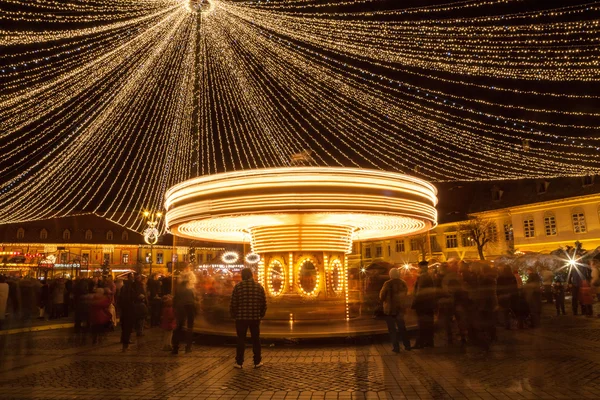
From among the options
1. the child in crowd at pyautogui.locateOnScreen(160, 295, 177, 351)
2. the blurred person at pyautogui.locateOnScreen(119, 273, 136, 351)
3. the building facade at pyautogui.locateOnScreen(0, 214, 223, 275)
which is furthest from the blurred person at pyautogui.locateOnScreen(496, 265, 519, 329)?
the building facade at pyautogui.locateOnScreen(0, 214, 223, 275)

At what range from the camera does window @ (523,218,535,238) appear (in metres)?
40.8

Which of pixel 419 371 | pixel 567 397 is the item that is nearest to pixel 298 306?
pixel 419 371

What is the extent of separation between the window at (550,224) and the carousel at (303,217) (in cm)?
2721

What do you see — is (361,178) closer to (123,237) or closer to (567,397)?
(567,397)

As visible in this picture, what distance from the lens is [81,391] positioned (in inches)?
268

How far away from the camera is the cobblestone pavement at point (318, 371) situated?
646 cm

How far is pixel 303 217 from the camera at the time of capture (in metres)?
13.5

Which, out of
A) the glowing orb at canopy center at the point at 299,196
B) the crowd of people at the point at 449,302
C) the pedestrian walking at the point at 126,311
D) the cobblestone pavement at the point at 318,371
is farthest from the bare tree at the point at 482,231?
the pedestrian walking at the point at 126,311

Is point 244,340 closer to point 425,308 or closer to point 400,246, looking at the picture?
point 425,308

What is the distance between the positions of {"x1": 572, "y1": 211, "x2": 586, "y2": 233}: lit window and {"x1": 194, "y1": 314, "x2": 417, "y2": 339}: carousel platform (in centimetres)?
2964

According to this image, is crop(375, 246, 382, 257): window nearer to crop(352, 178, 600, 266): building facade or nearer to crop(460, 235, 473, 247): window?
crop(352, 178, 600, 266): building facade

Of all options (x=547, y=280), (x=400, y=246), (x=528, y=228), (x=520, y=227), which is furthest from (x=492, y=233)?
(x=547, y=280)

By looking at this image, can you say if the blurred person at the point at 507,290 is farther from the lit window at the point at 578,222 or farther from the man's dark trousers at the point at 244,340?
the lit window at the point at 578,222

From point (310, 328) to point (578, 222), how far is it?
33.0 metres
